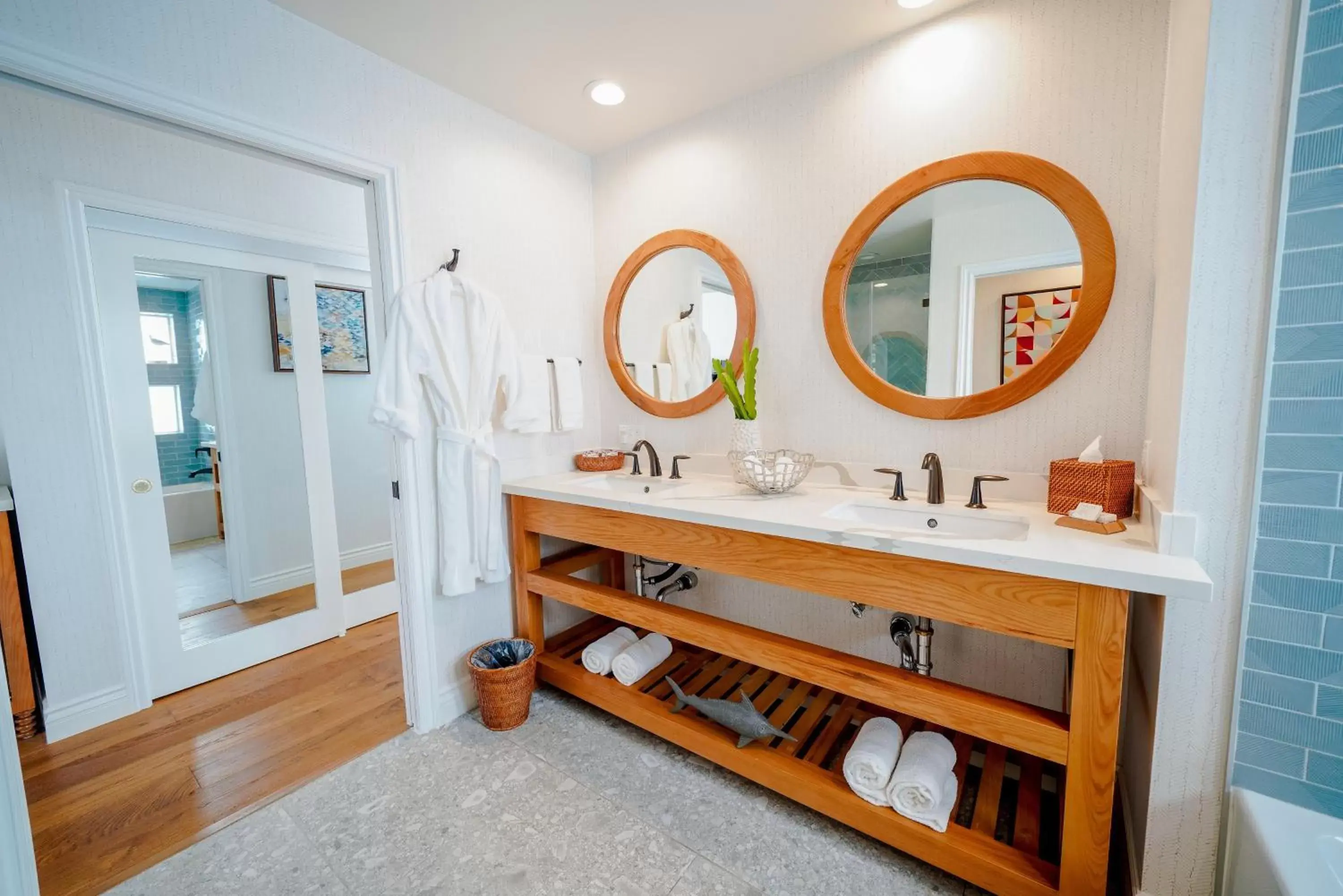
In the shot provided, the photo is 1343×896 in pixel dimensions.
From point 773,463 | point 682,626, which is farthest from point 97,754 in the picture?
point 773,463

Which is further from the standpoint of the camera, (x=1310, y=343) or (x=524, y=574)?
(x=524, y=574)

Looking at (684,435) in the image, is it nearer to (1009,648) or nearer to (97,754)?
(1009,648)

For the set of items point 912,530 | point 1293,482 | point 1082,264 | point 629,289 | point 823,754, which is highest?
point 629,289

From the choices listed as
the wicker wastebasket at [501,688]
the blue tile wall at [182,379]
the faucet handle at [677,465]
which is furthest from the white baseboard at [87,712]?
the faucet handle at [677,465]

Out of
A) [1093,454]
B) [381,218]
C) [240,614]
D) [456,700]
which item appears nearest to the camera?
[1093,454]

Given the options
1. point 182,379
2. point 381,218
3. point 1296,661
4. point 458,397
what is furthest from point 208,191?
point 1296,661

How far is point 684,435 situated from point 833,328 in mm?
780

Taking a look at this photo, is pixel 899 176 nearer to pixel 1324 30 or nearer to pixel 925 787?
pixel 1324 30

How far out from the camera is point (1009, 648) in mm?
1611

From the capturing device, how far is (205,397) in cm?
241

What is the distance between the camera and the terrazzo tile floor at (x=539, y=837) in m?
1.32

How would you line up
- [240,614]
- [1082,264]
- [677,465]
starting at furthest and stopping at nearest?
[240,614]
[677,465]
[1082,264]

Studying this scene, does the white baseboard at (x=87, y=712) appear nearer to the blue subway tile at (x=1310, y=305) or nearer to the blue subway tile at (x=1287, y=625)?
the blue subway tile at (x=1287, y=625)

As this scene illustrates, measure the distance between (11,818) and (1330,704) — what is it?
245cm
